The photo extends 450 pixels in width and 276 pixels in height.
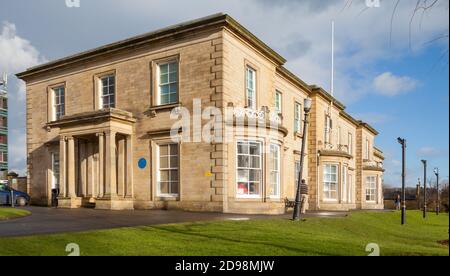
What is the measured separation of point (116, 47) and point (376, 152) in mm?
45697

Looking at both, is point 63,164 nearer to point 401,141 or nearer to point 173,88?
point 173,88

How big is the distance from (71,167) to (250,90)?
35.9 ft

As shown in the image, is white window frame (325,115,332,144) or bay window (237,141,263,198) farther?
white window frame (325,115,332,144)

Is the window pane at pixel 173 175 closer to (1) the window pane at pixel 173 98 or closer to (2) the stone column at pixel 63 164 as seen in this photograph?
(1) the window pane at pixel 173 98

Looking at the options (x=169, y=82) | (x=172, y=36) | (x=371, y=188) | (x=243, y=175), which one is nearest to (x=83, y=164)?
(x=169, y=82)

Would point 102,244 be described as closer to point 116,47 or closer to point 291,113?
point 116,47

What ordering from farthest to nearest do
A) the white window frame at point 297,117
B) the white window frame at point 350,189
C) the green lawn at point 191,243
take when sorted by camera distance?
the white window frame at point 350,189 < the white window frame at point 297,117 < the green lawn at point 191,243

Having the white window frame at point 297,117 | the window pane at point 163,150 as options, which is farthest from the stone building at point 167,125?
the white window frame at point 297,117

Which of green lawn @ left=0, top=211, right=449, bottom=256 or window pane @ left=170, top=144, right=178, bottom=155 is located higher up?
window pane @ left=170, top=144, right=178, bottom=155

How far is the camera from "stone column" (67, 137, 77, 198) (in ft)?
69.9

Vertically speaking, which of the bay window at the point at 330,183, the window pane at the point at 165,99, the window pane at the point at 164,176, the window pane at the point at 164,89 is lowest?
the bay window at the point at 330,183

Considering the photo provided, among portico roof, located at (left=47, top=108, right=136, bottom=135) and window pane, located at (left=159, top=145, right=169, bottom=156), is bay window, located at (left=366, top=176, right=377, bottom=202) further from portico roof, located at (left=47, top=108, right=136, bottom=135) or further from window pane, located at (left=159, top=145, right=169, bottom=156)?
portico roof, located at (left=47, top=108, right=136, bottom=135)

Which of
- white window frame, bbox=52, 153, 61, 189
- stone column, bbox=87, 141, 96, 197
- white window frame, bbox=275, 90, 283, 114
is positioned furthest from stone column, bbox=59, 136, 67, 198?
white window frame, bbox=275, 90, 283, 114

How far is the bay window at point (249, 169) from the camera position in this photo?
766 inches
